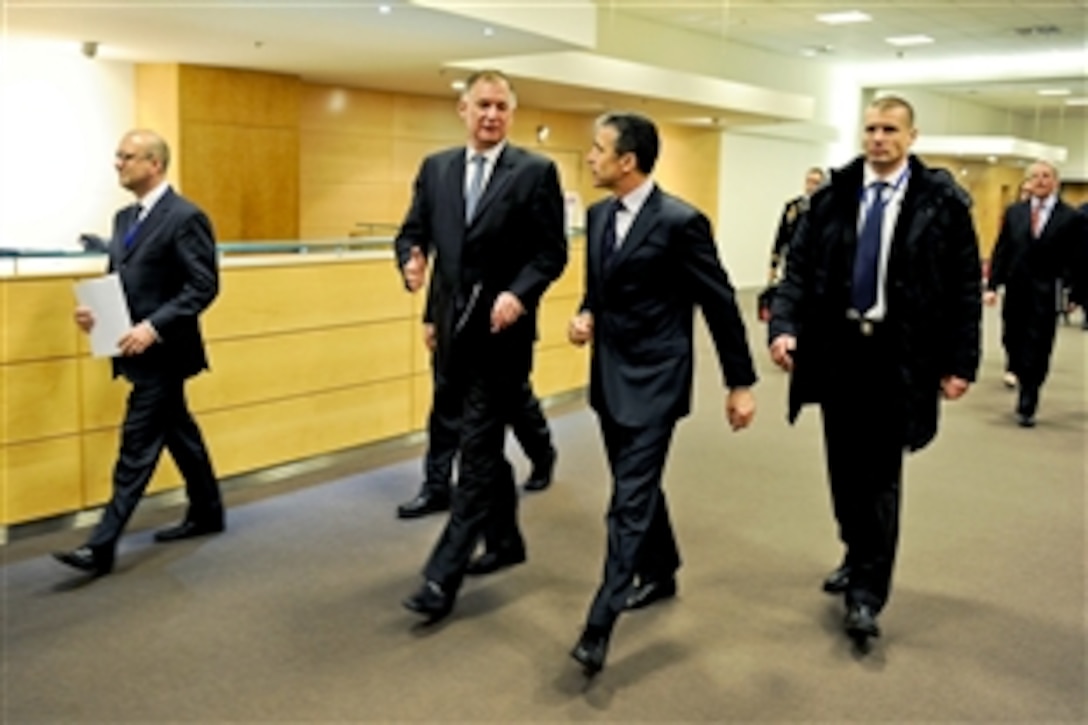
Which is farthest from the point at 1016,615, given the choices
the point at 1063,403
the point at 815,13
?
the point at 815,13

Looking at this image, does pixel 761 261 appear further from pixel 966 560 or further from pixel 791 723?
pixel 791 723

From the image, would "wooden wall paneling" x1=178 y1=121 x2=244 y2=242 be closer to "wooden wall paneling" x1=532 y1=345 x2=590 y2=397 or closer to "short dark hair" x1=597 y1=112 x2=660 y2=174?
"wooden wall paneling" x1=532 y1=345 x2=590 y2=397

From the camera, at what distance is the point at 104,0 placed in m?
6.43

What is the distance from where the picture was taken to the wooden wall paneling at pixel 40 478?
4.27m

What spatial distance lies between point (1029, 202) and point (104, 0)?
6.16 metres

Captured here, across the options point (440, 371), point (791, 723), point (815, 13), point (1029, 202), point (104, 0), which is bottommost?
point (791, 723)

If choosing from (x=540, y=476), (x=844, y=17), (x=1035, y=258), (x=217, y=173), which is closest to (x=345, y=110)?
(x=217, y=173)

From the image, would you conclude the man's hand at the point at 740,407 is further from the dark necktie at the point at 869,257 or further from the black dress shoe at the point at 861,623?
the black dress shoe at the point at 861,623

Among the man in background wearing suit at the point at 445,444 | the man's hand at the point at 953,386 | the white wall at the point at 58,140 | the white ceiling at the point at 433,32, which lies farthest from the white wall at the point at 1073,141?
the man's hand at the point at 953,386

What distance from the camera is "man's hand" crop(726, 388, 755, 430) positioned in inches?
127

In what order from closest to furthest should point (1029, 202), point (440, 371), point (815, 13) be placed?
1. point (440, 371)
2. point (1029, 202)
3. point (815, 13)

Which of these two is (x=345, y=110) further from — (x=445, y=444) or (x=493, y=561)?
(x=493, y=561)

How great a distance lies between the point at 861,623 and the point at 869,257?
1.18m

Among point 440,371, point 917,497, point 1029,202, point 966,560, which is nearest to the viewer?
point 440,371
